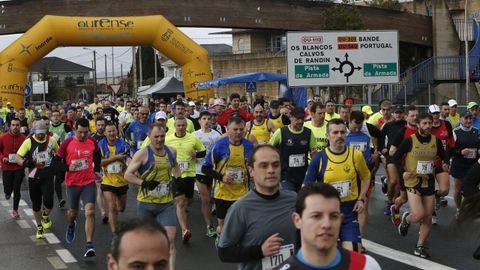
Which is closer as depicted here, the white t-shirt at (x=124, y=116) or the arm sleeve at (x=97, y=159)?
the arm sleeve at (x=97, y=159)

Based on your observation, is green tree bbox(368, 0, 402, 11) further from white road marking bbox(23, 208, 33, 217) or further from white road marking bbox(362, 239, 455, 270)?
white road marking bbox(362, 239, 455, 270)

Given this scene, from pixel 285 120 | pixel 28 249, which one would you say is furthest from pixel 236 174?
pixel 285 120

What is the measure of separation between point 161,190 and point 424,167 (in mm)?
3292

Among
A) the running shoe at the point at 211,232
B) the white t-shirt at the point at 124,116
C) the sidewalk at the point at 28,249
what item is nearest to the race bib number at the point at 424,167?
the running shoe at the point at 211,232

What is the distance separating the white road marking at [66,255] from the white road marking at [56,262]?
0.08m

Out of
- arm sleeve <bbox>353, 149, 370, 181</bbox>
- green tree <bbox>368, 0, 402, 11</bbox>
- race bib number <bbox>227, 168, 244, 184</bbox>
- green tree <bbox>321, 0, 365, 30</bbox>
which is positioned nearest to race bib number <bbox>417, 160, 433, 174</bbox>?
arm sleeve <bbox>353, 149, 370, 181</bbox>

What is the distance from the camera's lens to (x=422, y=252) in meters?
8.91

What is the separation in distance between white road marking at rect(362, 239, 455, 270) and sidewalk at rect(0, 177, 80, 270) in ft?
12.2

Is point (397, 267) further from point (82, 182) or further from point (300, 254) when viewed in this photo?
point (300, 254)

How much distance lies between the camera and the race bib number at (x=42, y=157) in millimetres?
11174

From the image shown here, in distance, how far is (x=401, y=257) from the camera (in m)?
8.98

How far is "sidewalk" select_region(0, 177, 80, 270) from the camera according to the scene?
29.9 feet

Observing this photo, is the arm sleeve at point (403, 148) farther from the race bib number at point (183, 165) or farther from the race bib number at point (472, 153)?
the race bib number at point (183, 165)

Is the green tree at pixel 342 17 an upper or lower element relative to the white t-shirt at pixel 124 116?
upper
